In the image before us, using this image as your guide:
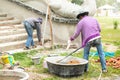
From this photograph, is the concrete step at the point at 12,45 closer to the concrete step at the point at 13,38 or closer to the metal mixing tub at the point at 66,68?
the concrete step at the point at 13,38

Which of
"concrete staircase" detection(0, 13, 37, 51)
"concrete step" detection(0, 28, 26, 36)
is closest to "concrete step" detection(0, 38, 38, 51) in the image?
"concrete staircase" detection(0, 13, 37, 51)

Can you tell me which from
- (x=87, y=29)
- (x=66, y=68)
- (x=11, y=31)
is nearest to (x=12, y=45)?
(x=11, y=31)

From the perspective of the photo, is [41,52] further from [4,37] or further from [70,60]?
[70,60]

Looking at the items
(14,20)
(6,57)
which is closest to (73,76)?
(6,57)

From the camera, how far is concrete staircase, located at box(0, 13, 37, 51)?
46.4ft

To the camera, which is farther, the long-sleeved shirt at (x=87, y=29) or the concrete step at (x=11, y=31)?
the concrete step at (x=11, y=31)

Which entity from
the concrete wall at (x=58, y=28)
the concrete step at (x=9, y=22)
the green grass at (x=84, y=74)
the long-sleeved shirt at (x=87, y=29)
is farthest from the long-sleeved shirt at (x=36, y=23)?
the long-sleeved shirt at (x=87, y=29)

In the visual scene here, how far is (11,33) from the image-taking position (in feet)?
49.5

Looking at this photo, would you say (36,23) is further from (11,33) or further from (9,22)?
(9,22)

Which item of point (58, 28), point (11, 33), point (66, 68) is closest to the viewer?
point (66, 68)

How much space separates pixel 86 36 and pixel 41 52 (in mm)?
4280

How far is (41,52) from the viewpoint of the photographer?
46.6ft

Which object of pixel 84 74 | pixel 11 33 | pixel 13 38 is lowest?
pixel 84 74

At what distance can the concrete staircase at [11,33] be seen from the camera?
14130 millimetres
